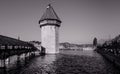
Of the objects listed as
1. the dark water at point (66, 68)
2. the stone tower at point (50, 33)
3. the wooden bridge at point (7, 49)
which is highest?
the stone tower at point (50, 33)

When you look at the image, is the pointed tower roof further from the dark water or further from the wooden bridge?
the dark water

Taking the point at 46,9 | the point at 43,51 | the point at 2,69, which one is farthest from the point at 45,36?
the point at 2,69

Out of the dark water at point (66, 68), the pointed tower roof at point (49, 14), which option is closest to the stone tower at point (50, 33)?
the pointed tower roof at point (49, 14)

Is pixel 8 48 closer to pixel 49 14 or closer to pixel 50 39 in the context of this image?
pixel 50 39

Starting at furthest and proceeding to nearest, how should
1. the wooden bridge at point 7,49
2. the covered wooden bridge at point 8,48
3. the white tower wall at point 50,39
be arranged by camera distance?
the white tower wall at point 50,39 < the covered wooden bridge at point 8,48 < the wooden bridge at point 7,49

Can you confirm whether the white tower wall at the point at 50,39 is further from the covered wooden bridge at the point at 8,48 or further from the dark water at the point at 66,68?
the dark water at the point at 66,68

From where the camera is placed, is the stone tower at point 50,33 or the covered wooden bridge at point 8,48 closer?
the covered wooden bridge at point 8,48

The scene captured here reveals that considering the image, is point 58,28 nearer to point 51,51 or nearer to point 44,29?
point 44,29

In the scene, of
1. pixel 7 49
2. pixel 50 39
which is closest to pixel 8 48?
pixel 7 49

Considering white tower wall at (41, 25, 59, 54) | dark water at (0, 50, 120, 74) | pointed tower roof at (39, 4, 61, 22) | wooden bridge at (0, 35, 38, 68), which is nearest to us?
wooden bridge at (0, 35, 38, 68)

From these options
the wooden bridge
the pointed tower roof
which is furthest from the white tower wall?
the wooden bridge

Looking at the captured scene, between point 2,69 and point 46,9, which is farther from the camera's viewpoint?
point 46,9

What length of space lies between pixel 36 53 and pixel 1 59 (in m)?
17.4

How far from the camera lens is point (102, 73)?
9719 mm
